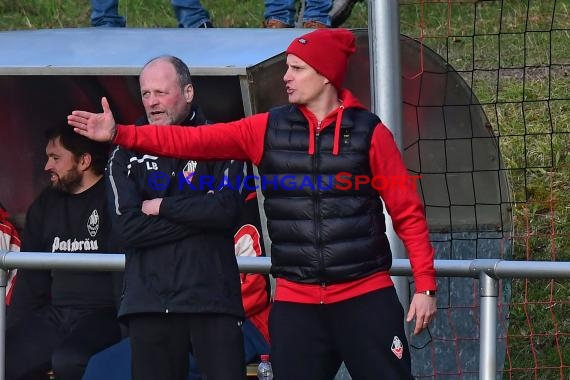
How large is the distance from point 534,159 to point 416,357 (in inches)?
117

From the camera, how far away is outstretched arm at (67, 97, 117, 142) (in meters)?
4.22

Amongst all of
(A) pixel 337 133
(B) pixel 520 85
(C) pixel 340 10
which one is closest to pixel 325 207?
(A) pixel 337 133

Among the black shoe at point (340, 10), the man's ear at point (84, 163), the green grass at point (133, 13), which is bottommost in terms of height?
the man's ear at point (84, 163)

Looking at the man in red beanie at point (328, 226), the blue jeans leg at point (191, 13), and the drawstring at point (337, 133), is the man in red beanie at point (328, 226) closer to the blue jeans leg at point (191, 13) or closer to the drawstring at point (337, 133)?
the drawstring at point (337, 133)

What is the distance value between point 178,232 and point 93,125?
0.67 meters

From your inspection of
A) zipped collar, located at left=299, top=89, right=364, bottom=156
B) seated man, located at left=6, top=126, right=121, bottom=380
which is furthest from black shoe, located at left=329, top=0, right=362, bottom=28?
zipped collar, located at left=299, top=89, right=364, bottom=156

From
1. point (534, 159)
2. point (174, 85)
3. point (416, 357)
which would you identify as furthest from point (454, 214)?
point (534, 159)

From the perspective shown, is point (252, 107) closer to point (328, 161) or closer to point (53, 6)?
point (328, 161)

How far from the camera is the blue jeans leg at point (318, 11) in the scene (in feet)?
25.3

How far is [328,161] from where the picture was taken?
14.3 feet

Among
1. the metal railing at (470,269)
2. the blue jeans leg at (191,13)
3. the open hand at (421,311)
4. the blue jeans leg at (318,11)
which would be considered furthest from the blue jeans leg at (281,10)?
the open hand at (421,311)

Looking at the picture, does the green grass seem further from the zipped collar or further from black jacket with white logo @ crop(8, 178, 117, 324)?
the zipped collar

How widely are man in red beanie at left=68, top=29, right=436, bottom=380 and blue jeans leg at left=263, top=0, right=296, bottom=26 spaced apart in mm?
3411

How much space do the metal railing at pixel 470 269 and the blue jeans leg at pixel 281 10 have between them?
10.5 feet
